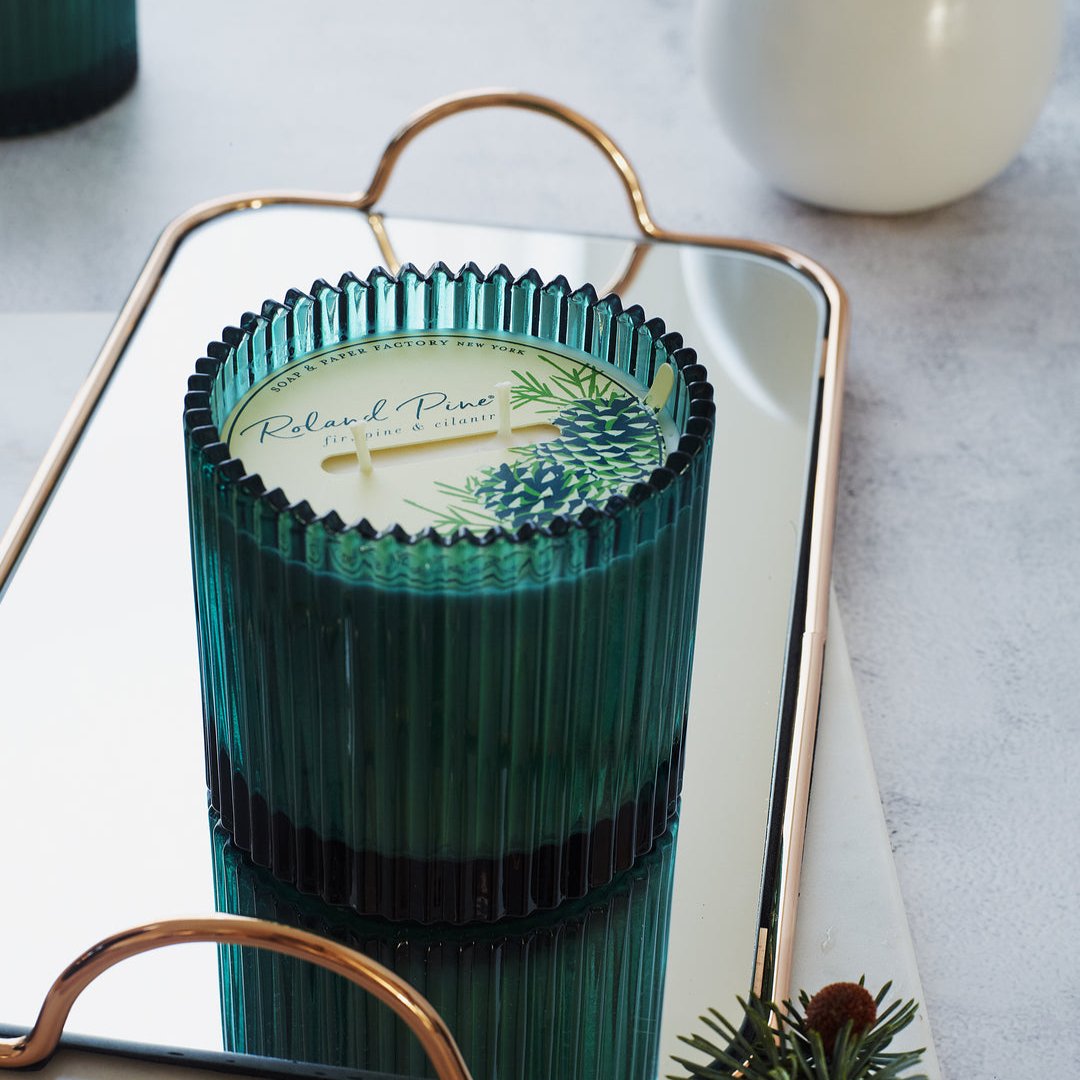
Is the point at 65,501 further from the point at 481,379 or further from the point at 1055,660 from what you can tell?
the point at 1055,660

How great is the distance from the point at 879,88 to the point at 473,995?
72cm

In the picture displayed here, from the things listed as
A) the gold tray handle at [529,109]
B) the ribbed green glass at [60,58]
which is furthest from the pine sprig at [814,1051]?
the ribbed green glass at [60,58]

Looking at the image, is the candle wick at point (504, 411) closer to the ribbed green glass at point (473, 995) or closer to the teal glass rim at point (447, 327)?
the teal glass rim at point (447, 327)

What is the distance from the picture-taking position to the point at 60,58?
119cm

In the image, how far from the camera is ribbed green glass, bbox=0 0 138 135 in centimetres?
114

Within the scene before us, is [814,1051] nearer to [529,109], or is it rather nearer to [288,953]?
[288,953]

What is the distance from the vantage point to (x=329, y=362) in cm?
49

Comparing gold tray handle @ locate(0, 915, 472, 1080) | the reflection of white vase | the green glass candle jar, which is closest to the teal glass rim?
the green glass candle jar

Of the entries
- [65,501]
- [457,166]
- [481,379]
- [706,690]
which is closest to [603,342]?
[481,379]

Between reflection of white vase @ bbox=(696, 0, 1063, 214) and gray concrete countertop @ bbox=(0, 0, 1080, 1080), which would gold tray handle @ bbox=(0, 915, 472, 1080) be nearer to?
gray concrete countertop @ bbox=(0, 0, 1080, 1080)

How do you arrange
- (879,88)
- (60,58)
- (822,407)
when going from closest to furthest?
(822,407), (879,88), (60,58)

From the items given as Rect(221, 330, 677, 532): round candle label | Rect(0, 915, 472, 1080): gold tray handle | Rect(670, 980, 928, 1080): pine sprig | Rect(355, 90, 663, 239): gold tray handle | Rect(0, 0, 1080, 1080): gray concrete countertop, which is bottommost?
Rect(0, 0, 1080, 1080): gray concrete countertop

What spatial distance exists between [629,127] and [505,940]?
35.7 inches

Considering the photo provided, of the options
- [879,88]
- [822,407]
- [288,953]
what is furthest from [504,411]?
[879,88]
